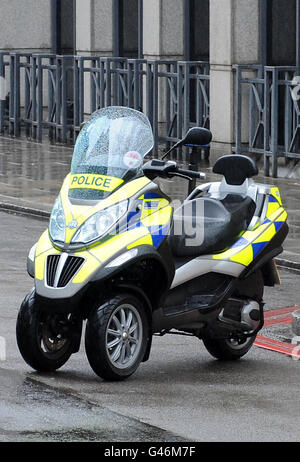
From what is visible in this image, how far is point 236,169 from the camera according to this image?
29.9ft

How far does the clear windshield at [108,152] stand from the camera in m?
8.41

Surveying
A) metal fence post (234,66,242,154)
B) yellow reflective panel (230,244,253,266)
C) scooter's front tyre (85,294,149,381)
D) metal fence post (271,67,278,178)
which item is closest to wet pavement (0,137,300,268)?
metal fence post (271,67,278,178)

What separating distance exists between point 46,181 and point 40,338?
440 inches

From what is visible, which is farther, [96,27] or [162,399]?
[96,27]

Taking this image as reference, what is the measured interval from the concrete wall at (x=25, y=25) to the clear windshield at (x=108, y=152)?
66.4 ft

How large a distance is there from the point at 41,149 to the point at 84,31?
2.60 meters

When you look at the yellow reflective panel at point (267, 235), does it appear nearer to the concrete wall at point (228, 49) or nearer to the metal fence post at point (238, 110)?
the metal fence post at point (238, 110)

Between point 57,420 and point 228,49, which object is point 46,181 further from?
point 57,420

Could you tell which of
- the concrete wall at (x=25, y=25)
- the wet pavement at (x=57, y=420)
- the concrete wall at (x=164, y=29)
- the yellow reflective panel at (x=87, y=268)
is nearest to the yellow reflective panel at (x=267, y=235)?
the yellow reflective panel at (x=87, y=268)

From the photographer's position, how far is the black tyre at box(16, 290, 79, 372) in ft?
27.4

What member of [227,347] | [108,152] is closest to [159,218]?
[108,152]

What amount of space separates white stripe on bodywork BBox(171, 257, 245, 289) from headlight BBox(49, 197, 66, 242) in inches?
32.0

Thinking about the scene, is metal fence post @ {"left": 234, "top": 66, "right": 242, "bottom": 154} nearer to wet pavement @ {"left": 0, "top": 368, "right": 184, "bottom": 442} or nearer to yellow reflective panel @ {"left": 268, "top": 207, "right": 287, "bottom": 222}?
yellow reflective panel @ {"left": 268, "top": 207, "right": 287, "bottom": 222}

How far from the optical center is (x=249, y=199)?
29.8 feet
